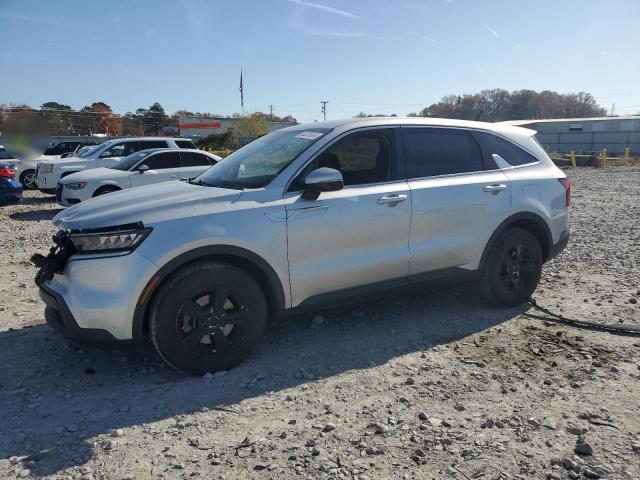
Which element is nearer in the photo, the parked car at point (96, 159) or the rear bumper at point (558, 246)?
the rear bumper at point (558, 246)

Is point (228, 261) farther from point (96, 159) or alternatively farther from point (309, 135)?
point (96, 159)

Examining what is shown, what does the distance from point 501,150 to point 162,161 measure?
28.5 feet

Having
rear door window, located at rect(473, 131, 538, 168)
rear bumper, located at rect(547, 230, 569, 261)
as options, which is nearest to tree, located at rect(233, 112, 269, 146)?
rear door window, located at rect(473, 131, 538, 168)

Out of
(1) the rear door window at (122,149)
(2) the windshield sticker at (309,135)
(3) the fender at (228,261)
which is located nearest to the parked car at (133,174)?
(1) the rear door window at (122,149)

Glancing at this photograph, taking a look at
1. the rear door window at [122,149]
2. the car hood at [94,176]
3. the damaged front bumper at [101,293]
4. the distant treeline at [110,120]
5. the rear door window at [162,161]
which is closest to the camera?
the damaged front bumper at [101,293]

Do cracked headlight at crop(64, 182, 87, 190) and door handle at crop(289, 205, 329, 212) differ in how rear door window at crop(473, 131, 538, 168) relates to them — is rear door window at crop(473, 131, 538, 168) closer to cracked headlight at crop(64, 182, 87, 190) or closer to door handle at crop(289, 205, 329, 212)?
door handle at crop(289, 205, 329, 212)

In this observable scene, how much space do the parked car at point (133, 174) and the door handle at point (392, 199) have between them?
23.9ft

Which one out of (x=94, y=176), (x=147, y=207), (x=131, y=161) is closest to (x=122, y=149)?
(x=131, y=161)

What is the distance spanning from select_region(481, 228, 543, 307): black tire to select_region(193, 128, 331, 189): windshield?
2027mm

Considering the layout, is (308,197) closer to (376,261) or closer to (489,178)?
(376,261)

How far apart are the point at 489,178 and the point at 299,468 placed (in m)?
3.22

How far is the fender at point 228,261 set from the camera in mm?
3330

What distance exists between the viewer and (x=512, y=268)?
491 centimetres

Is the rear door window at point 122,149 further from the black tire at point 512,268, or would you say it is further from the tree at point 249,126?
the tree at point 249,126
